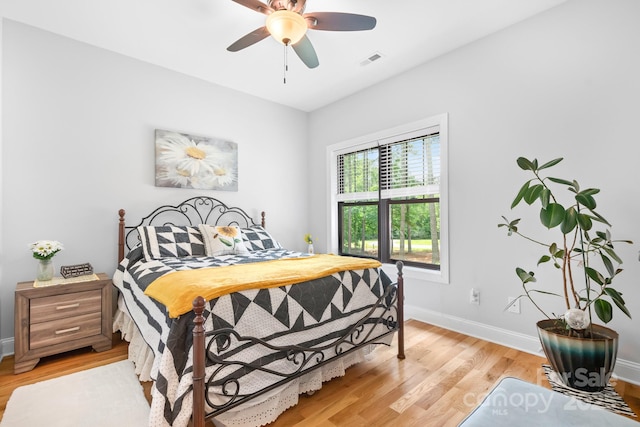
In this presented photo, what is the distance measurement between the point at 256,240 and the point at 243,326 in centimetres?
191

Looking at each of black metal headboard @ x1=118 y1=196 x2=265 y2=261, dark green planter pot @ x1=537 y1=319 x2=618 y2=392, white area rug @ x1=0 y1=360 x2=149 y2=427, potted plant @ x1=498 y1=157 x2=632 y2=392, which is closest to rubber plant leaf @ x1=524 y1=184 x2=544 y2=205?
potted plant @ x1=498 y1=157 x2=632 y2=392

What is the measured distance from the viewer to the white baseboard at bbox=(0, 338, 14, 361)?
245 cm

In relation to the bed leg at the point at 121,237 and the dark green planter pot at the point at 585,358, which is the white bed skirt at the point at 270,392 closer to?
the bed leg at the point at 121,237

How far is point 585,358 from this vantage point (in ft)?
6.14

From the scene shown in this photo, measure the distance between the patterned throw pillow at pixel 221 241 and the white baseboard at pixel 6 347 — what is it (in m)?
1.65

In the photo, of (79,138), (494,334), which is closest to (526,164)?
(494,334)

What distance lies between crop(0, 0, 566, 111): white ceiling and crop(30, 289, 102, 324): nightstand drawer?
227 cm

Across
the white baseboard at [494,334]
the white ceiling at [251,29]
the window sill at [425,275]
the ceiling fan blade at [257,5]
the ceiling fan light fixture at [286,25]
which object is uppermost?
the white ceiling at [251,29]

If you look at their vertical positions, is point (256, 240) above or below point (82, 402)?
above

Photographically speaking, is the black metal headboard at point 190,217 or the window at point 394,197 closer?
the black metal headboard at point 190,217

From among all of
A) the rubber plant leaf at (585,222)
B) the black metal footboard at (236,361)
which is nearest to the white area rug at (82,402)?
the black metal footboard at (236,361)

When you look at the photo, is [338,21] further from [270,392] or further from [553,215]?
[270,392]

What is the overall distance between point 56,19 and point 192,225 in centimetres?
214

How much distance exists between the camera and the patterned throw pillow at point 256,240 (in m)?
3.37
